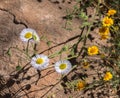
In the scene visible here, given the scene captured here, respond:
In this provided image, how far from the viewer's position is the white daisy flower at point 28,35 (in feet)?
7.11

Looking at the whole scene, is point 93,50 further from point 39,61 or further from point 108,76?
point 39,61

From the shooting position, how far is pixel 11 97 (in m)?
2.17

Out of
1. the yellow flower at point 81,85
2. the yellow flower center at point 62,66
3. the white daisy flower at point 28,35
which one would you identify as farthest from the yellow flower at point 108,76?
the white daisy flower at point 28,35

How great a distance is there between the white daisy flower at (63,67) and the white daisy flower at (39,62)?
70 mm

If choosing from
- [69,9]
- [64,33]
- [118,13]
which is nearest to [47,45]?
[64,33]

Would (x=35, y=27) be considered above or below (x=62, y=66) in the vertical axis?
above

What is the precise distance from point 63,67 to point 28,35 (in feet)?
0.93

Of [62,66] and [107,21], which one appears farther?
[107,21]

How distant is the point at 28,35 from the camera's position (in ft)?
7.11

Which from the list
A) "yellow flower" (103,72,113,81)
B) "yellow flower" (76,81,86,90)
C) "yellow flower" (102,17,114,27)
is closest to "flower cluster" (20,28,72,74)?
"yellow flower" (76,81,86,90)

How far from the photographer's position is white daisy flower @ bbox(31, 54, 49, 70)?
2105mm

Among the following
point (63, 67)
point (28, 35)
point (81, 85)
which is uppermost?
point (28, 35)

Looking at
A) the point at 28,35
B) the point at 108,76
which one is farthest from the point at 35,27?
the point at 108,76

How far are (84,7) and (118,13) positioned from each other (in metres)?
0.23
